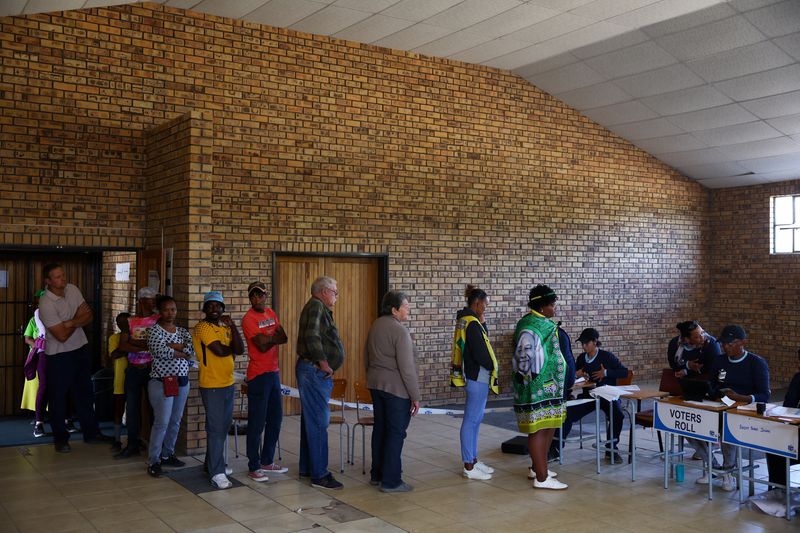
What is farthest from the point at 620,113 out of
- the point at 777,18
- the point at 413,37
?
the point at 413,37

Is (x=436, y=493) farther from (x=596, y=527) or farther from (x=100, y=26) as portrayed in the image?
(x=100, y=26)

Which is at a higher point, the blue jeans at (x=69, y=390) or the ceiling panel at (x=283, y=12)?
the ceiling panel at (x=283, y=12)

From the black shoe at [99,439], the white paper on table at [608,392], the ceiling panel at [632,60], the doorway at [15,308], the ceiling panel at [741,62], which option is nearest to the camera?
the white paper on table at [608,392]

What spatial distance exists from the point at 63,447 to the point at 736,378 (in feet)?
21.9

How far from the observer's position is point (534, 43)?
1109 centimetres

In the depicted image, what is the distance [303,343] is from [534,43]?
616 cm

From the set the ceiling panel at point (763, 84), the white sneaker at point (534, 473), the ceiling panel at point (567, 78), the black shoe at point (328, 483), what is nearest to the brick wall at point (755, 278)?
the ceiling panel at point (763, 84)

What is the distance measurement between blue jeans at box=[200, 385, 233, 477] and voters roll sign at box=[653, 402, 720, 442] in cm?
381

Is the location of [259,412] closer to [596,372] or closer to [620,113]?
[596,372]

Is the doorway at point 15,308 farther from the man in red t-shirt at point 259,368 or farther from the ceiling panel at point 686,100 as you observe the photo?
the ceiling panel at point 686,100

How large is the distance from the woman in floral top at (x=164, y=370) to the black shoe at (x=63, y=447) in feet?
4.44

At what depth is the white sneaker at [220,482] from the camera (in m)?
7.00

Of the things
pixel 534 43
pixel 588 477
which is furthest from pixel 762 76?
pixel 588 477

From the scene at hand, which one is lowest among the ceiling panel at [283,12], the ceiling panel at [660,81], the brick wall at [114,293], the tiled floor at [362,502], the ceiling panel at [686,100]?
the tiled floor at [362,502]
